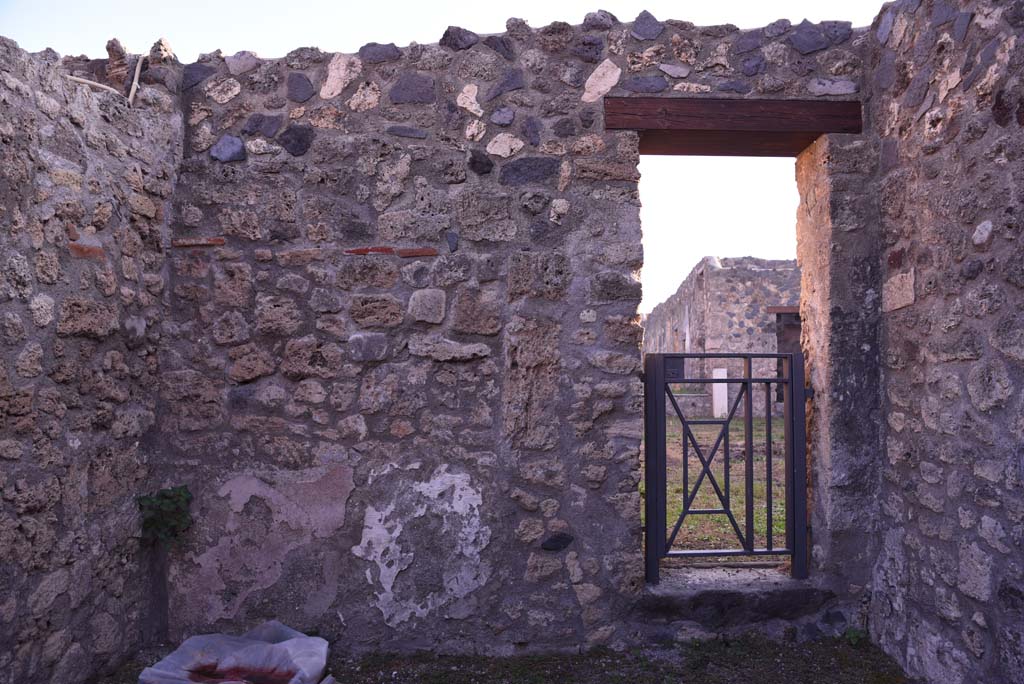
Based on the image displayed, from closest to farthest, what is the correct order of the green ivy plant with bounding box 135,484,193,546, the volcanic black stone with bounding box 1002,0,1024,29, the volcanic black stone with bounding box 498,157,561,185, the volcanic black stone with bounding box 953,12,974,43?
the volcanic black stone with bounding box 1002,0,1024,29, the volcanic black stone with bounding box 953,12,974,43, the green ivy plant with bounding box 135,484,193,546, the volcanic black stone with bounding box 498,157,561,185

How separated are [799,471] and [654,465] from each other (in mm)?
675

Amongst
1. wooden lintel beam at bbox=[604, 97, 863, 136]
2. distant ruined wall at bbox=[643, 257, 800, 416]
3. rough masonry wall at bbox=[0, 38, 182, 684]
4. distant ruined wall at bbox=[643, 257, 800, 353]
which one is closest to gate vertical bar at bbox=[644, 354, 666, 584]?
wooden lintel beam at bbox=[604, 97, 863, 136]

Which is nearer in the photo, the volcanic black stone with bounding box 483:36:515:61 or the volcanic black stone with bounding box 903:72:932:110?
the volcanic black stone with bounding box 903:72:932:110

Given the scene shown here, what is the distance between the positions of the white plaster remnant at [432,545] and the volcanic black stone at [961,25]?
8.34 ft

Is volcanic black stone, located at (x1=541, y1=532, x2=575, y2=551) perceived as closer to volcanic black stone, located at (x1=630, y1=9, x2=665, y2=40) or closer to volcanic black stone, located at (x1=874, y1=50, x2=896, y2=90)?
volcanic black stone, located at (x1=630, y1=9, x2=665, y2=40)

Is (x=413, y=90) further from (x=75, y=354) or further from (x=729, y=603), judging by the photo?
(x=729, y=603)

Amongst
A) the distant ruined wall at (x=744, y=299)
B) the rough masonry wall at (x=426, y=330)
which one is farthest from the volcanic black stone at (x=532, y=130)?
the distant ruined wall at (x=744, y=299)

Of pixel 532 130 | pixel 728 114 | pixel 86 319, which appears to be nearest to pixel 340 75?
pixel 532 130

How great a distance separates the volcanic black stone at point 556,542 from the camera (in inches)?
118

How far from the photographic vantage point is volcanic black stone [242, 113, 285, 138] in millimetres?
3129

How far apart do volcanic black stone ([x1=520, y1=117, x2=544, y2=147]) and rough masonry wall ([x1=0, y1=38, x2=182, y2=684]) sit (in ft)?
5.09

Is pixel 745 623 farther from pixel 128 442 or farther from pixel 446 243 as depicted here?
pixel 128 442

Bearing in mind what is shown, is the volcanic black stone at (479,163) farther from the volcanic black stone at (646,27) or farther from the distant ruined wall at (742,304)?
the distant ruined wall at (742,304)

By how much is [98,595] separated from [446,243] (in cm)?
196
